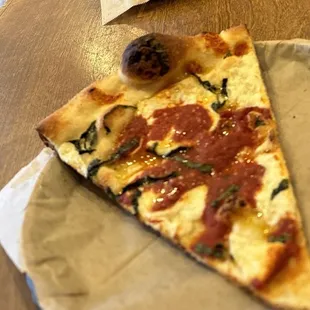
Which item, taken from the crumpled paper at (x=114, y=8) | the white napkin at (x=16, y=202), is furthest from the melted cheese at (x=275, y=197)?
the crumpled paper at (x=114, y=8)

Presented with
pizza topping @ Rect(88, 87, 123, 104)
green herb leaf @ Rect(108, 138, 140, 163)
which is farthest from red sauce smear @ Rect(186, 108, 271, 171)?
pizza topping @ Rect(88, 87, 123, 104)

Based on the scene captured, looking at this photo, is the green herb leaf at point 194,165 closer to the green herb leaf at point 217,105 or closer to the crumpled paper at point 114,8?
the green herb leaf at point 217,105

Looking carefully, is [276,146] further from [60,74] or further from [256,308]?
[60,74]

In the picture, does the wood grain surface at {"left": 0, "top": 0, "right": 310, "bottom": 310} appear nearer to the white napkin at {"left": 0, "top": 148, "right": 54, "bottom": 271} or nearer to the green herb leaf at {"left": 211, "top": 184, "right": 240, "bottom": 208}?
the white napkin at {"left": 0, "top": 148, "right": 54, "bottom": 271}

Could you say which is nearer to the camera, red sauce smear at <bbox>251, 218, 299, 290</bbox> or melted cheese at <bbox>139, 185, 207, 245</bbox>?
red sauce smear at <bbox>251, 218, 299, 290</bbox>

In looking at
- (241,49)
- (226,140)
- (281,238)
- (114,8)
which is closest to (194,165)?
(226,140)
